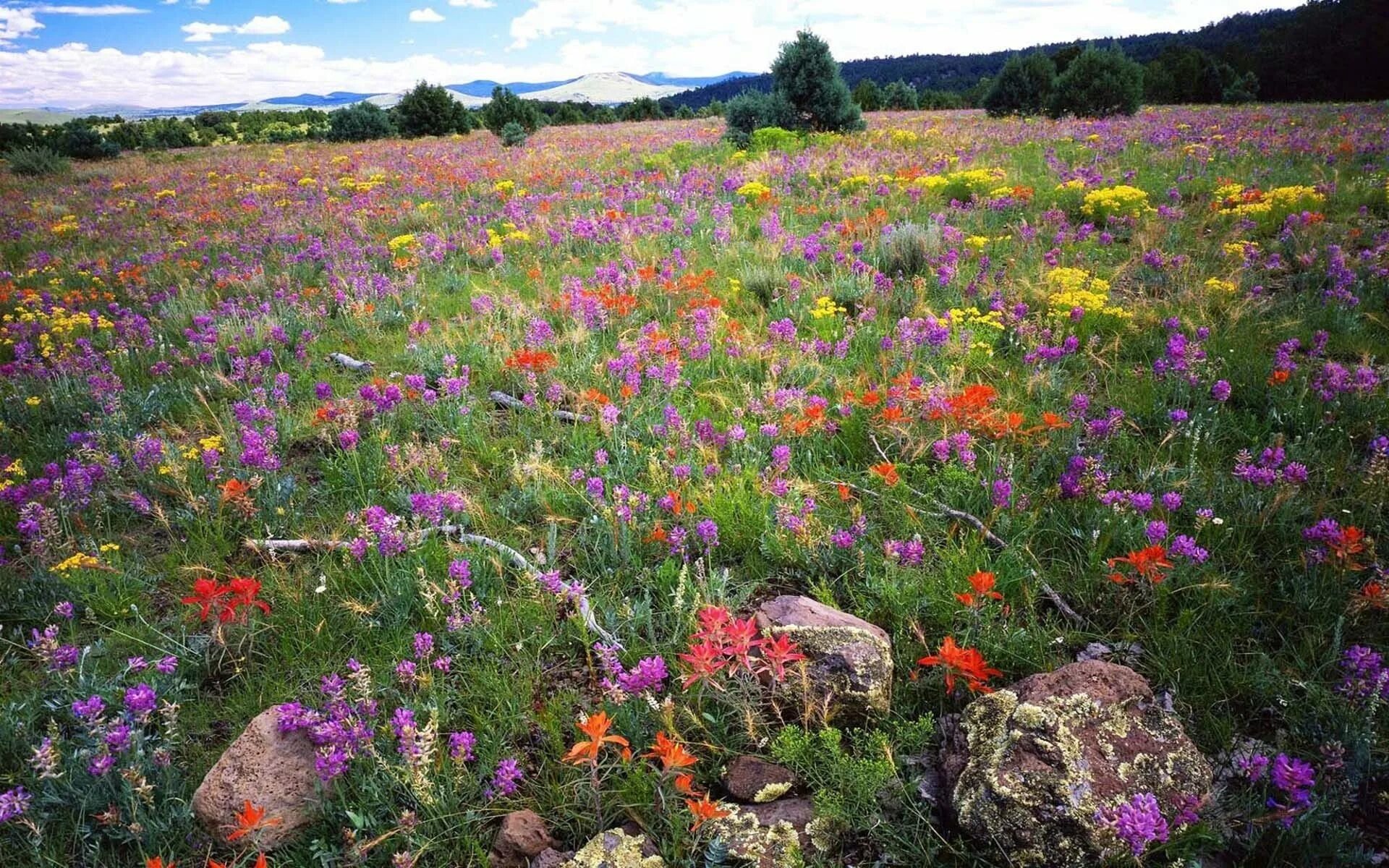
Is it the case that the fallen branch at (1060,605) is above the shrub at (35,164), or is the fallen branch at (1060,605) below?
below

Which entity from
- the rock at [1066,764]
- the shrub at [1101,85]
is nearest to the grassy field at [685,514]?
the rock at [1066,764]

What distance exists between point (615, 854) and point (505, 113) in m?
33.3

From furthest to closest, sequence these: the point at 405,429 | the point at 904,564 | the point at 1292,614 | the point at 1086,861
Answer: the point at 405,429 < the point at 904,564 < the point at 1292,614 < the point at 1086,861

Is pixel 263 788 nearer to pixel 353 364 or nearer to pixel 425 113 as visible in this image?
pixel 353 364

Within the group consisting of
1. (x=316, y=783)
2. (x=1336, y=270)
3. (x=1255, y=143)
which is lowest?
(x=316, y=783)

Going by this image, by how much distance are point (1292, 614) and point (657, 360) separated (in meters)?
4.07

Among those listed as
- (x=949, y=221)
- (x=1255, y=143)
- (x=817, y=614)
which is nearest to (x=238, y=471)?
(x=817, y=614)

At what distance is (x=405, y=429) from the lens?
190 inches

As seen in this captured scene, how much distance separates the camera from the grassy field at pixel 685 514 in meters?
2.32

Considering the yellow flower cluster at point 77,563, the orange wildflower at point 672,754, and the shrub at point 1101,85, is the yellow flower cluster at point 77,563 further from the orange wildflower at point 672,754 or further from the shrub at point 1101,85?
the shrub at point 1101,85

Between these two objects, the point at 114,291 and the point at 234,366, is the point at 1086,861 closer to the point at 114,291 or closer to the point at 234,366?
the point at 234,366

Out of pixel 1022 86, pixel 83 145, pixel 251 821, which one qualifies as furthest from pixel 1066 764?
pixel 83 145

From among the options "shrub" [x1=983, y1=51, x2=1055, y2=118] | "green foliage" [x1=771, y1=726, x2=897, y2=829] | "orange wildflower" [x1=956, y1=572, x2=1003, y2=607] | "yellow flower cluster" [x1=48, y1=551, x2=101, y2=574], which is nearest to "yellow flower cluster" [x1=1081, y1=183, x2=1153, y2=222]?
"orange wildflower" [x1=956, y1=572, x2=1003, y2=607]

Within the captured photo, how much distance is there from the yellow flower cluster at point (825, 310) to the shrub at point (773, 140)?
36.0 feet
